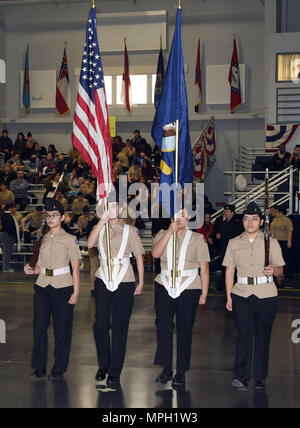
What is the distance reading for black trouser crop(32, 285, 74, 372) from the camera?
8.22m

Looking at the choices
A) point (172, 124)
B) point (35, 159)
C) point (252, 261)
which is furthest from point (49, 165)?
point (252, 261)

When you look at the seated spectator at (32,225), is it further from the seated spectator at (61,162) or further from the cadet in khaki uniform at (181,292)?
the cadet in khaki uniform at (181,292)

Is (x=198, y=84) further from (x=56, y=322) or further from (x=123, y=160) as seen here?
(x=56, y=322)

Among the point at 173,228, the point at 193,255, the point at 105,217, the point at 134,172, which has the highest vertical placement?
the point at 134,172

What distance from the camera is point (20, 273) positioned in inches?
763

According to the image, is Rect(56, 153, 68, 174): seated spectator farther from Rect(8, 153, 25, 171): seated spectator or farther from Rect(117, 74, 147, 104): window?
Rect(117, 74, 147, 104): window

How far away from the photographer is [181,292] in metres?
8.09

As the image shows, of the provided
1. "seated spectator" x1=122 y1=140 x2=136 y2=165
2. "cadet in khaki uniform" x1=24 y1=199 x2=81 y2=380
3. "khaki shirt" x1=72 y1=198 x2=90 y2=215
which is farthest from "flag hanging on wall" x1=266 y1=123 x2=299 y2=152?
"cadet in khaki uniform" x1=24 y1=199 x2=81 y2=380

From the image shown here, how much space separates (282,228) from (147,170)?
7.26 metres

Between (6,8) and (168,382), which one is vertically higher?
(6,8)

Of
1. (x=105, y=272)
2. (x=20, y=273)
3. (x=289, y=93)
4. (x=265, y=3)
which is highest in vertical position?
(x=265, y=3)

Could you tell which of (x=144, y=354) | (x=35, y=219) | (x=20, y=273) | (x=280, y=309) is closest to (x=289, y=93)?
(x=35, y=219)
